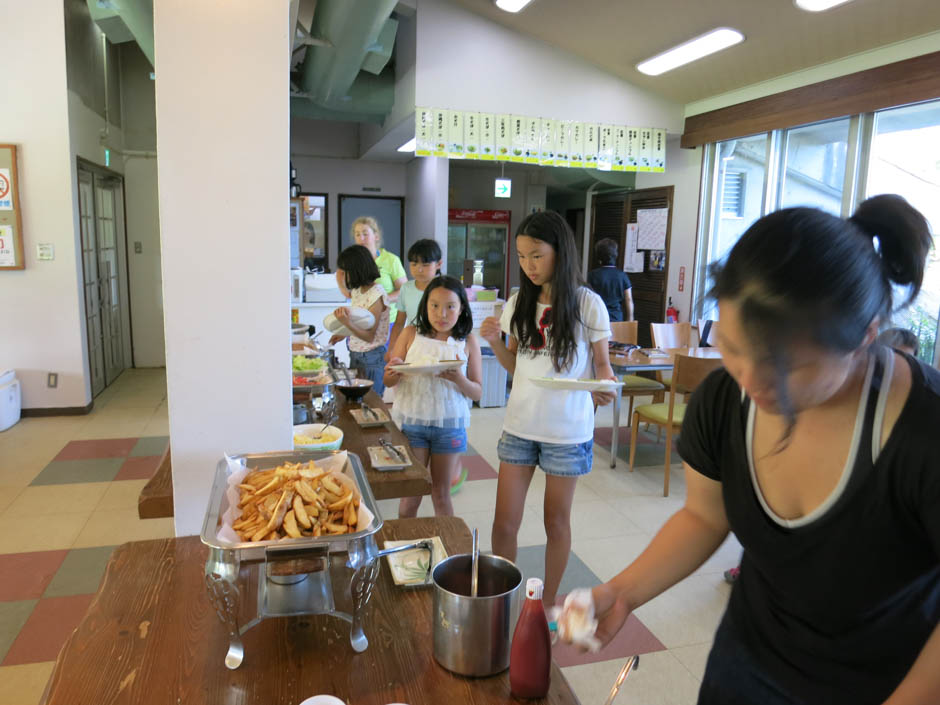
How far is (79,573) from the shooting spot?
2.88 m

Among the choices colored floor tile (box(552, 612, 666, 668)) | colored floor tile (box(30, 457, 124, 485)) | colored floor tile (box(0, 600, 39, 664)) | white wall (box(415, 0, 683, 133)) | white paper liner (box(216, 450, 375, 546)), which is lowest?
colored floor tile (box(0, 600, 39, 664))

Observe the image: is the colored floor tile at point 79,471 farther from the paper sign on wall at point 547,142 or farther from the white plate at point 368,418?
the paper sign on wall at point 547,142

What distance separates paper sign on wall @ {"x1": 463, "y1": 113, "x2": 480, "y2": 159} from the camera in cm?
554

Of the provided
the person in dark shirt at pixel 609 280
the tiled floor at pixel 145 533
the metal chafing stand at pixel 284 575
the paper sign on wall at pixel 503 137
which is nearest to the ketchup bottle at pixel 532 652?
the metal chafing stand at pixel 284 575

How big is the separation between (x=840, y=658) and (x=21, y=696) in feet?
7.84

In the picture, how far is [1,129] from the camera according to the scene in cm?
502

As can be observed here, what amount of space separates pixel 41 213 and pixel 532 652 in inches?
224

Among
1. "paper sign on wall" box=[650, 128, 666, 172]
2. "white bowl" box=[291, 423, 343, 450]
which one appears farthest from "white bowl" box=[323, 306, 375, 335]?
"paper sign on wall" box=[650, 128, 666, 172]

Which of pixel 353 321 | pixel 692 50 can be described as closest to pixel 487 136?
pixel 692 50

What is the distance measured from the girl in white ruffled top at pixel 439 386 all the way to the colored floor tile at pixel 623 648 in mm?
739

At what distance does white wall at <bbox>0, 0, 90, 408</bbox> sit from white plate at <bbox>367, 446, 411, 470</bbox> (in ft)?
Answer: 14.5

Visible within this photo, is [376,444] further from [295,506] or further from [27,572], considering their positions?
[27,572]

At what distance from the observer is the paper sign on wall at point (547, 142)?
19.0ft

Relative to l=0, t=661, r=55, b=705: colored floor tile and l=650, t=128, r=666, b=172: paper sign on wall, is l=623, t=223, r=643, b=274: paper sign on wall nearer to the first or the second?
l=650, t=128, r=666, b=172: paper sign on wall
